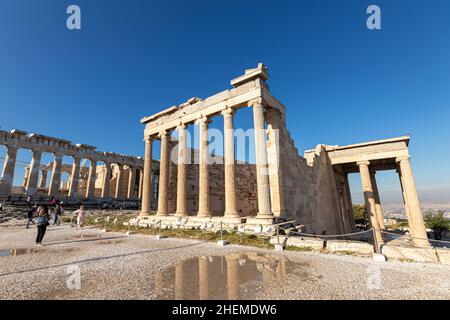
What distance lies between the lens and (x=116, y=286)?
4.46m

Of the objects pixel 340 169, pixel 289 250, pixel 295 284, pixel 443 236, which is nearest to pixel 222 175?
pixel 340 169

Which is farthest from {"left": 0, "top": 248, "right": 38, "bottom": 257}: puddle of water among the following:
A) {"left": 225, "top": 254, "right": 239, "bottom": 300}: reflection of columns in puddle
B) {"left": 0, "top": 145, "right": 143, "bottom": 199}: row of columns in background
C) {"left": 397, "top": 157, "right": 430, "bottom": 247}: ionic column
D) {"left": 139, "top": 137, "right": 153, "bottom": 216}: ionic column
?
{"left": 0, "top": 145, "right": 143, "bottom": 199}: row of columns in background

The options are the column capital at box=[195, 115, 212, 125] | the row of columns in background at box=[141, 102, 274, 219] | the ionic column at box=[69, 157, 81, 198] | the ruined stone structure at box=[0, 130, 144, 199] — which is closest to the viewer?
the row of columns in background at box=[141, 102, 274, 219]

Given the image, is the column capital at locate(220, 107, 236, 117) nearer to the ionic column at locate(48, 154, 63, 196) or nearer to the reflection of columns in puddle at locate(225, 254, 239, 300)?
the reflection of columns in puddle at locate(225, 254, 239, 300)

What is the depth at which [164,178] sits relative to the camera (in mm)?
17828

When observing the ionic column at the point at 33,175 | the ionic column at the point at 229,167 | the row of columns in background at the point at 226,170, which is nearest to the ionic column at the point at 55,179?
the ionic column at the point at 33,175

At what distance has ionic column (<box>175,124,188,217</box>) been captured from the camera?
16.0 metres

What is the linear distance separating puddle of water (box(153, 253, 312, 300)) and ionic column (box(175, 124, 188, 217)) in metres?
9.36

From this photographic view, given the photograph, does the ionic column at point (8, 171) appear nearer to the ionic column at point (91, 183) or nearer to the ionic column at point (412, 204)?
the ionic column at point (91, 183)

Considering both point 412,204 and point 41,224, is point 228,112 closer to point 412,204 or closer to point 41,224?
point 41,224

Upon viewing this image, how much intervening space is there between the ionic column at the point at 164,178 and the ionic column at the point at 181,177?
5.65 feet

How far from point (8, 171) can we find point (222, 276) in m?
35.1

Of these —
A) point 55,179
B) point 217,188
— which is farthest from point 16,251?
point 55,179
